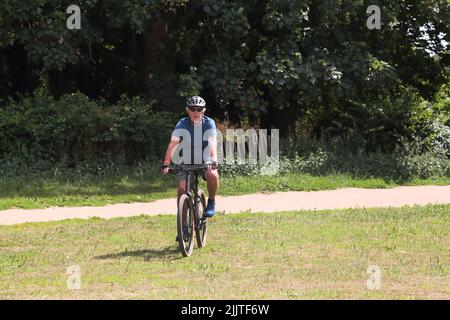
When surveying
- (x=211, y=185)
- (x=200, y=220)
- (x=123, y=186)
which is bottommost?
(x=123, y=186)

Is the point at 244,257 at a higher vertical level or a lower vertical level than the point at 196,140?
lower

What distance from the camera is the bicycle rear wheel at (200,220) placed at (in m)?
9.88

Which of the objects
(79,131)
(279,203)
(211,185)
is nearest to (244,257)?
(211,185)

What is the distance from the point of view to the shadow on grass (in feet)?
30.9

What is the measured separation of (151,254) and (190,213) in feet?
2.08

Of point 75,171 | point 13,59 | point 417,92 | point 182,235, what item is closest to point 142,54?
point 13,59

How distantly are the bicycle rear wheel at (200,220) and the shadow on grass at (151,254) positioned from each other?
0.30 m

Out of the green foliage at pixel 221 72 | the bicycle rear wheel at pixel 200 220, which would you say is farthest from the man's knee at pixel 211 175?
the green foliage at pixel 221 72

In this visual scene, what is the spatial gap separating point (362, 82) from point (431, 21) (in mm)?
2710

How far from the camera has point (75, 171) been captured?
16.6 meters

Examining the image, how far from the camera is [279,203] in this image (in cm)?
1449

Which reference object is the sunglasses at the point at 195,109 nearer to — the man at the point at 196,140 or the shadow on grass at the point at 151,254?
the man at the point at 196,140

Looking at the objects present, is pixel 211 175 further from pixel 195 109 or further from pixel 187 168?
pixel 195 109

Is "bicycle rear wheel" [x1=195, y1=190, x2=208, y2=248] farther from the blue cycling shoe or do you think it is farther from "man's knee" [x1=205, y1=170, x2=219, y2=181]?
"man's knee" [x1=205, y1=170, x2=219, y2=181]
